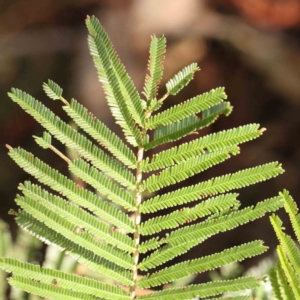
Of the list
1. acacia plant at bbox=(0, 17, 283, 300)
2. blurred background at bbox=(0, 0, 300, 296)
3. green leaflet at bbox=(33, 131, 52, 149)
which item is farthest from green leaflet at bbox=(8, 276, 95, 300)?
blurred background at bbox=(0, 0, 300, 296)

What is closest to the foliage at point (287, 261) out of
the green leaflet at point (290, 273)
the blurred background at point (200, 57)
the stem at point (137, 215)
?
the green leaflet at point (290, 273)

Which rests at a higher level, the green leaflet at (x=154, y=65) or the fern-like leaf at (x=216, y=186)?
the green leaflet at (x=154, y=65)

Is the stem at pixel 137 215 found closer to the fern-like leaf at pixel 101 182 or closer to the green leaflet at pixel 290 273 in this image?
the fern-like leaf at pixel 101 182

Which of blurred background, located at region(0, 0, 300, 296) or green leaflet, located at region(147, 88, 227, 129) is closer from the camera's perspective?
green leaflet, located at region(147, 88, 227, 129)

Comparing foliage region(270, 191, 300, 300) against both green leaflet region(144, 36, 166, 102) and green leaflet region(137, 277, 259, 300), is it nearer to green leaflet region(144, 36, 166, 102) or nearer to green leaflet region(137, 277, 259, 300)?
green leaflet region(137, 277, 259, 300)

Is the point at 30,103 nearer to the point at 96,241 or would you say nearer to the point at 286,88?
the point at 96,241

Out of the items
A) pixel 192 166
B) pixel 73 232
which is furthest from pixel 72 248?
pixel 192 166

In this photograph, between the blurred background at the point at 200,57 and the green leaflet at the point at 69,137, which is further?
the blurred background at the point at 200,57
